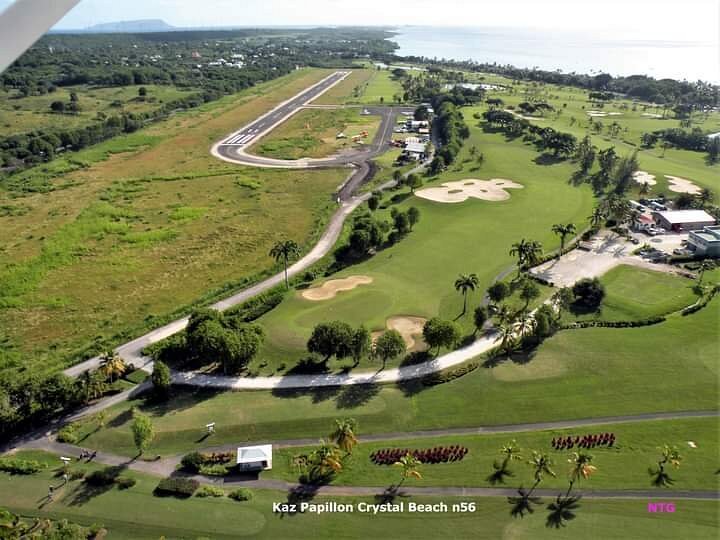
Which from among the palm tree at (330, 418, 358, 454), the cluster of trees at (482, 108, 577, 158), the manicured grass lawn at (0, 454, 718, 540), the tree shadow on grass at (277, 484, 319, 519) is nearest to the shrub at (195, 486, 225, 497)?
the manicured grass lawn at (0, 454, 718, 540)

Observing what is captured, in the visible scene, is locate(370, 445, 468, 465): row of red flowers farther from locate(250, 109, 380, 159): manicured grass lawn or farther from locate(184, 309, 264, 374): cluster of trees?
locate(250, 109, 380, 159): manicured grass lawn

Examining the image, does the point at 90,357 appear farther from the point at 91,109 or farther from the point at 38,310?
the point at 91,109

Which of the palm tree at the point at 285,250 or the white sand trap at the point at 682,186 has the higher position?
the white sand trap at the point at 682,186

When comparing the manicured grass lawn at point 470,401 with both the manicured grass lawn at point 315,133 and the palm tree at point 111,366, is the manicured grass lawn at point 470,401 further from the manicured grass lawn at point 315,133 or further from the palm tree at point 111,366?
the manicured grass lawn at point 315,133

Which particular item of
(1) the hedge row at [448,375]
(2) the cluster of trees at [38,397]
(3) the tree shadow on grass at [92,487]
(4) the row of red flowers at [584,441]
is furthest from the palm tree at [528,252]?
(3) the tree shadow on grass at [92,487]

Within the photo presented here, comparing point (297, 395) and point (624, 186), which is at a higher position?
point (624, 186)

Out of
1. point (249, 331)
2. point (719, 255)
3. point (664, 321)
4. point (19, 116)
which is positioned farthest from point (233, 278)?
point (19, 116)
